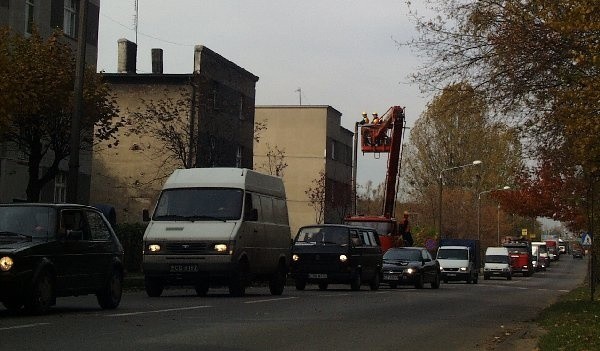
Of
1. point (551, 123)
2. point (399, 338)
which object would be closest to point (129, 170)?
point (551, 123)

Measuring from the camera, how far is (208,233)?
23.7 metres

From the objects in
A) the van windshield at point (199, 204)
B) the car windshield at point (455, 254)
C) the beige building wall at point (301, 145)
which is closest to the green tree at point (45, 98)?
the van windshield at point (199, 204)

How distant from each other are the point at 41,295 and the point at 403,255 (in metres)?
24.5

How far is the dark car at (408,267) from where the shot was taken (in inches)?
1522

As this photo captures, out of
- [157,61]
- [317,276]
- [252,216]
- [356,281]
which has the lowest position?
[356,281]

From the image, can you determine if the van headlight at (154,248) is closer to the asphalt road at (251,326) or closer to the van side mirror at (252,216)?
the asphalt road at (251,326)

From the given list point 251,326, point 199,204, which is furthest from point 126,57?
point 251,326

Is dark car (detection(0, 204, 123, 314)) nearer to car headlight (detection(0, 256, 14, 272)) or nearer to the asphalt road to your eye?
car headlight (detection(0, 256, 14, 272))

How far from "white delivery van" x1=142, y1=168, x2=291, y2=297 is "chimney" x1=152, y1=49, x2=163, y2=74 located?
1514 inches

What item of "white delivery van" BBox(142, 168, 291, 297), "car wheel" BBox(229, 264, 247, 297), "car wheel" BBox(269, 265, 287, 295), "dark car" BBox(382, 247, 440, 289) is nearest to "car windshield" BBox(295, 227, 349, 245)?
"car wheel" BBox(269, 265, 287, 295)

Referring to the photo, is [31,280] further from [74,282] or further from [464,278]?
[464,278]

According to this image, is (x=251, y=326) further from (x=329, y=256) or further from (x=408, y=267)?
(x=408, y=267)

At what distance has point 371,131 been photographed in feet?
149

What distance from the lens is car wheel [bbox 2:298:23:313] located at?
52.3 ft
